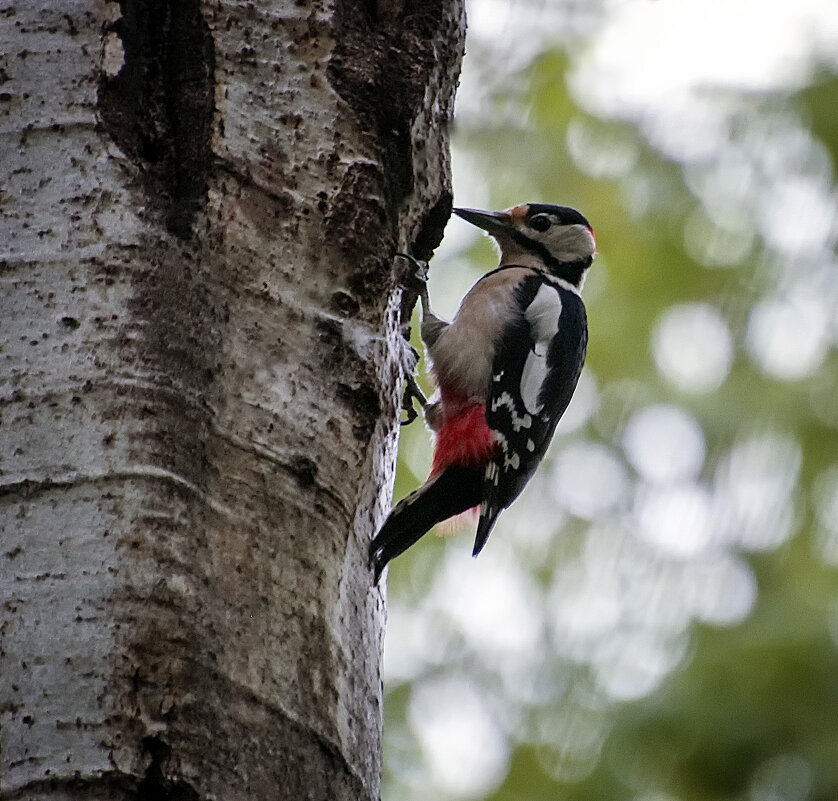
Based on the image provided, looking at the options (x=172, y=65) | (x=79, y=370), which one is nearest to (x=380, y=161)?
(x=172, y=65)

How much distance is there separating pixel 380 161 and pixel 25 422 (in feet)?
3.00

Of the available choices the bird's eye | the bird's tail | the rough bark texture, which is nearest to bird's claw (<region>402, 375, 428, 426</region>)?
the bird's tail

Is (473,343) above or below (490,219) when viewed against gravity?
below

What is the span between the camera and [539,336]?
12.0 ft

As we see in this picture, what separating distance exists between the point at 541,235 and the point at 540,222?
0.05m

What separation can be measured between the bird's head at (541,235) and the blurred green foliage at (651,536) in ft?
1.05

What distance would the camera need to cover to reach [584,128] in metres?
4.54

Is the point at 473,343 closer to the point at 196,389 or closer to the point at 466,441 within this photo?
the point at 466,441

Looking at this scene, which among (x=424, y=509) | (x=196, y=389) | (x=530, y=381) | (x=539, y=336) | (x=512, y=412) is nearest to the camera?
(x=196, y=389)

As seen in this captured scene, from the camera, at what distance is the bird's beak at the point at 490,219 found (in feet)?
13.4

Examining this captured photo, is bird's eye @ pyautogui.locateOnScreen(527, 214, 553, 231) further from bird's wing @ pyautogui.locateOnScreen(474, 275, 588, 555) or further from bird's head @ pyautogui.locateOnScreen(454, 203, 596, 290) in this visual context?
bird's wing @ pyautogui.locateOnScreen(474, 275, 588, 555)

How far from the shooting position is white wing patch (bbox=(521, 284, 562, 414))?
11.5 ft

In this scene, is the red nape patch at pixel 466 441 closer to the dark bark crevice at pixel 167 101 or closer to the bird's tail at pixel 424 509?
the bird's tail at pixel 424 509

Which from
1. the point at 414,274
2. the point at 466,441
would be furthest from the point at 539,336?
the point at 414,274
